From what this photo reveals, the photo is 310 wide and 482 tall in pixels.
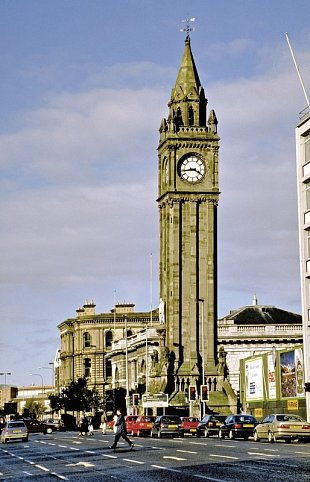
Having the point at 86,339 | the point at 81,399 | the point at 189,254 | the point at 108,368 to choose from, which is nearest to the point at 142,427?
the point at 189,254

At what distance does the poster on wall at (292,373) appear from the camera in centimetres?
6766

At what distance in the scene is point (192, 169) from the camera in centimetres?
10950

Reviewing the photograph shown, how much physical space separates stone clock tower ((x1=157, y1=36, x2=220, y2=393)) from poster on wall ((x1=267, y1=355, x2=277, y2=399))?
28956mm

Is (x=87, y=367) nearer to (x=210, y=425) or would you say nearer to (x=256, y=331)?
(x=256, y=331)

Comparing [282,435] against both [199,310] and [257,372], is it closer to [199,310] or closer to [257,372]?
[257,372]

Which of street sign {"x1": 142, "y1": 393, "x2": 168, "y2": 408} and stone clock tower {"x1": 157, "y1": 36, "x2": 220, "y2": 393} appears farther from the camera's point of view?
stone clock tower {"x1": 157, "y1": 36, "x2": 220, "y2": 393}

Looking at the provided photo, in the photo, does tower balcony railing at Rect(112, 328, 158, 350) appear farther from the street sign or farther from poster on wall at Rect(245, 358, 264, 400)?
poster on wall at Rect(245, 358, 264, 400)

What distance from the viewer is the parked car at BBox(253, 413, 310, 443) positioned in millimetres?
48106

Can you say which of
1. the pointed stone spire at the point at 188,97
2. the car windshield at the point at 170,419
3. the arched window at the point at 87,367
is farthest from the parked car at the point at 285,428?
the arched window at the point at 87,367

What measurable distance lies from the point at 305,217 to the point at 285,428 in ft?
69.1

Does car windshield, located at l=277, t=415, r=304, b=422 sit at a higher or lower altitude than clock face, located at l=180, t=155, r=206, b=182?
lower

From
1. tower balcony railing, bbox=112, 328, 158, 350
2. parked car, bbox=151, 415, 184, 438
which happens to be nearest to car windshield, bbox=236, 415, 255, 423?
parked car, bbox=151, 415, 184, 438

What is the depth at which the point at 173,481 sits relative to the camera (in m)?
24.0

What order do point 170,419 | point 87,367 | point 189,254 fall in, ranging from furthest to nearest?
point 87,367 → point 189,254 → point 170,419
